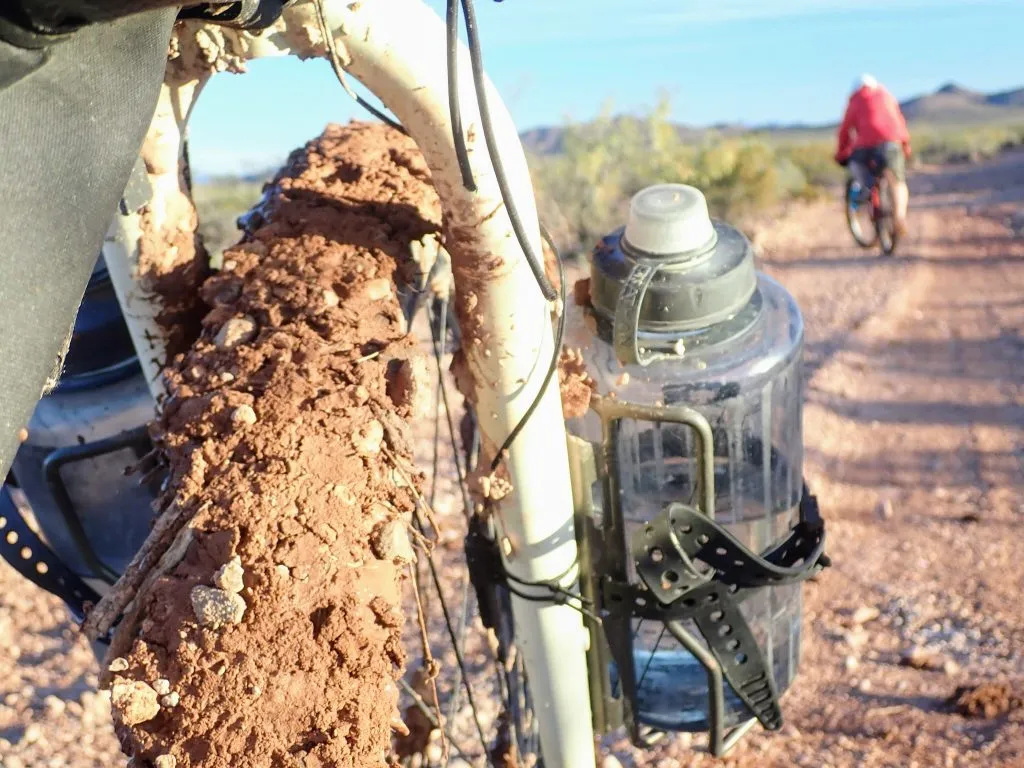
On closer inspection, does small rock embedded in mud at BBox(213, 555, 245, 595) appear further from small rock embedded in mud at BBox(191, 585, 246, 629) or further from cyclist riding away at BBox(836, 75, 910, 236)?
cyclist riding away at BBox(836, 75, 910, 236)

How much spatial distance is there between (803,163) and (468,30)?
18.0m

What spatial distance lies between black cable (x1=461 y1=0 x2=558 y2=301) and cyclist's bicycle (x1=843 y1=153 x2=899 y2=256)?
27.1ft

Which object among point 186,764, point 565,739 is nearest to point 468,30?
point 186,764

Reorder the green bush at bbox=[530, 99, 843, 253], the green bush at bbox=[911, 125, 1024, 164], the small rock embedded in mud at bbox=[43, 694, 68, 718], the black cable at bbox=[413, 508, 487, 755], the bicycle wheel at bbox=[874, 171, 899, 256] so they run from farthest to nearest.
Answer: the green bush at bbox=[911, 125, 1024, 164], the green bush at bbox=[530, 99, 843, 253], the bicycle wheel at bbox=[874, 171, 899, 256], the small rock embedded in mud at bbox=[43, 694, 68, 718], the black cable at bbox=[413, 508, 487, 755]

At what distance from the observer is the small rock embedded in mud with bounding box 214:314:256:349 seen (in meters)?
1.42

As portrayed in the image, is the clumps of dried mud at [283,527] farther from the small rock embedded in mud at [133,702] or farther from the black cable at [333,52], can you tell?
the black cable at [333,52]

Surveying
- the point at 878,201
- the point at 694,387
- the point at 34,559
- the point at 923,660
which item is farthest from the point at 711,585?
the point at 878,201

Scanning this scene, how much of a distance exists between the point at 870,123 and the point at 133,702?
8.87m

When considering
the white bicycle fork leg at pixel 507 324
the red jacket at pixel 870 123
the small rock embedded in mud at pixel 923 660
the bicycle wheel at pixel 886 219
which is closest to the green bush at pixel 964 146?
the bicycle wheel at pixel 886 219

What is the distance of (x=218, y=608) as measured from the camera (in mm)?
1083

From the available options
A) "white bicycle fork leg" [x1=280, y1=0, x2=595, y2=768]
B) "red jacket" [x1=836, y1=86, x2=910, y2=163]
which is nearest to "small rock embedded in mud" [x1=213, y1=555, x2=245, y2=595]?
"white bicycle fork leg" [x1=280, y1=0, x2=595, y2=768]

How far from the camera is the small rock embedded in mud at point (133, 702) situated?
104 cm

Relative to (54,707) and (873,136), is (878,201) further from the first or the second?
(54,707)

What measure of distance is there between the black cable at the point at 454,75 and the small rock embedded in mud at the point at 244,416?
1.43ft
